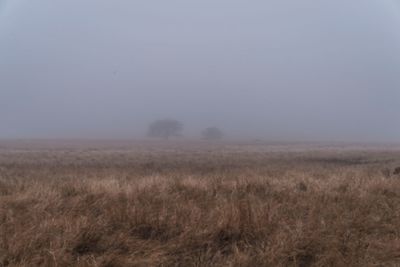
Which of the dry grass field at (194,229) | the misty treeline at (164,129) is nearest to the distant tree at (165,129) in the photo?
the misty treeline at (164,129)

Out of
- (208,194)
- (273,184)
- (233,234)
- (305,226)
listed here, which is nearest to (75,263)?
(233,234)

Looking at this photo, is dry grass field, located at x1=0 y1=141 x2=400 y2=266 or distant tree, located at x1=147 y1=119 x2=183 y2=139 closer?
dry grass field, located at x1=0 y1=141 x2=400 y2=266

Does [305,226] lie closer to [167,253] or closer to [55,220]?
[167,253]

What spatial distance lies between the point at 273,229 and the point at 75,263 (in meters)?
2.64

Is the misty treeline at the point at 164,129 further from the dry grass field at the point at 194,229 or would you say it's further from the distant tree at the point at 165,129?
the dry grass field at the point at 194,229

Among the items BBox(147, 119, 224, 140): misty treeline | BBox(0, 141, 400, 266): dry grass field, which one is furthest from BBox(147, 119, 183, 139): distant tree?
BBox(0, 141, 400, 266): dry grass field

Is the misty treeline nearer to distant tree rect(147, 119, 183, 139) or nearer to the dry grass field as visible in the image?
distant tree rect(147, 119, 183, 139)

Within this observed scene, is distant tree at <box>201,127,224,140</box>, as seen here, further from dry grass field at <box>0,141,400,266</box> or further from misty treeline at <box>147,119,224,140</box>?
dry grass field at <box>0,141,400,266</box>

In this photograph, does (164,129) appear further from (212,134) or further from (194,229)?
(194,229)

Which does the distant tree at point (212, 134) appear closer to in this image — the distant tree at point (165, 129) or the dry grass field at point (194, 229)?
the distant tree at point (165, 129)

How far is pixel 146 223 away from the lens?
18.7ft

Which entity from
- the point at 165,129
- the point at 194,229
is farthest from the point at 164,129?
the point at 194,229

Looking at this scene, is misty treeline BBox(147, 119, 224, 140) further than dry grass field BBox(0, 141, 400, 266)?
Yes

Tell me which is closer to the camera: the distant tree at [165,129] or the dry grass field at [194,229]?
the dry grass field at [194,229]
